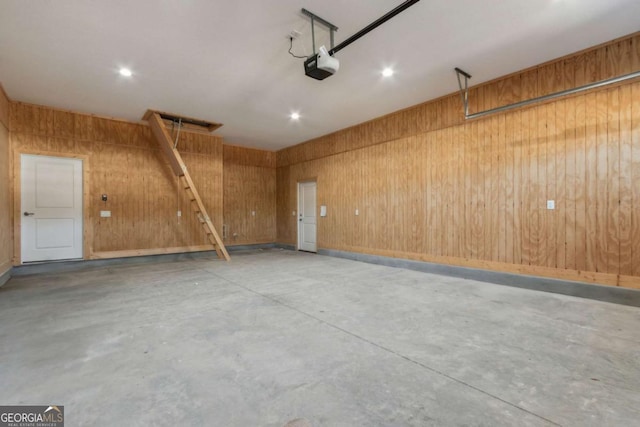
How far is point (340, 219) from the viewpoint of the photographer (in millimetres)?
7523

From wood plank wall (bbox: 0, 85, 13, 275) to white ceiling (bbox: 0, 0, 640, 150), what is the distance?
1.45 feet

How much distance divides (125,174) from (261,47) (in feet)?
16.2

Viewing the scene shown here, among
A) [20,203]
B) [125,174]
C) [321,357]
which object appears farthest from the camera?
[125,174]


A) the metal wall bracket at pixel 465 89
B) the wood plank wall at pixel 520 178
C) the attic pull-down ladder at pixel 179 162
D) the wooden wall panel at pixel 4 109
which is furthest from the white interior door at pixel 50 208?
the metal wall bracket at pixel 465 89

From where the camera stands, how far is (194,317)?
122 inches

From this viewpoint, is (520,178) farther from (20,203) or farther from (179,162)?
(20,203)

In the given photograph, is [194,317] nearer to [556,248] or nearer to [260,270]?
[260,270]

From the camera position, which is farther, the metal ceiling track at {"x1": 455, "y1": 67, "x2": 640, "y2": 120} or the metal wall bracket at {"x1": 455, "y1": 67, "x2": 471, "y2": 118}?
the metal wall bracket at {"x1": 455, "y1": 67, "x2": 471, "y2": 118}

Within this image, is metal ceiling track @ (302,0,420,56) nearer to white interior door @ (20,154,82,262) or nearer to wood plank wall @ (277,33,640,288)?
wood plank wall @ (277,33,640,288)

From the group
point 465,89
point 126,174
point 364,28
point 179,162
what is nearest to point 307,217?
point 179,162

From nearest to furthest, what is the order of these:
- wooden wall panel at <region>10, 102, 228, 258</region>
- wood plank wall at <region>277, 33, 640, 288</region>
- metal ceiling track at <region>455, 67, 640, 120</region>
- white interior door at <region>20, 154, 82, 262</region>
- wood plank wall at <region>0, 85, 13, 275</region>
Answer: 1. metal ceiling track at <region>455, 67, 640, 120</region>
2. wood plank wall at <region>277, 33, 640, 288</region>
3. wood plank wall at <region>0, 85, 13, 275</region>
4. white interior door at <region>20, 154, 82, 262</region>
5. wooden wall panel at <region>10, 102, 228, 258</region>

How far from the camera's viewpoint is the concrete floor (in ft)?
5.40

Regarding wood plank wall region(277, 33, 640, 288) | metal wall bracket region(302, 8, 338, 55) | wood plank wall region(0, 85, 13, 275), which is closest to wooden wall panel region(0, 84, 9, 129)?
wood plank wall region(0, 85, 13, 275)

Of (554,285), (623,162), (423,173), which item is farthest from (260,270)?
(623,162)
